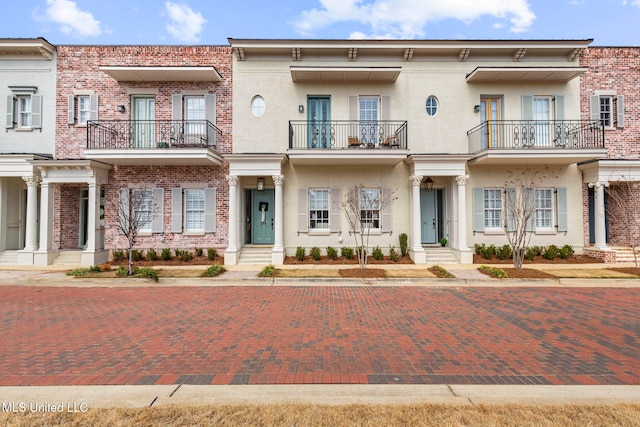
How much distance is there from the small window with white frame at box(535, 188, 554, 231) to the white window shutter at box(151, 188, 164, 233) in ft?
53.3

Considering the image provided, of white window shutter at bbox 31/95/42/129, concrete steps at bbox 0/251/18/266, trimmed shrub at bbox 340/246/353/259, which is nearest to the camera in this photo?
concrete steps at bbox 0/251/18/266

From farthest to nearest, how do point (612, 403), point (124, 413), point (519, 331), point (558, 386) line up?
point (519, 331) < point (558, 386) < point (612, 403) < point (124, 413)

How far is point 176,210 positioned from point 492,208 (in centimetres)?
1380

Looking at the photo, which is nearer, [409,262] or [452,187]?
[409,262]

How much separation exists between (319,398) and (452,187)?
12170 millimetres

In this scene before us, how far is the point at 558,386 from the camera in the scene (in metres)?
3.57

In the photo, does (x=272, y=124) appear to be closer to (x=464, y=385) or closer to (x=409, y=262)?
(x=409, y=262)

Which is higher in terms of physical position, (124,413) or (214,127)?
(214,127)

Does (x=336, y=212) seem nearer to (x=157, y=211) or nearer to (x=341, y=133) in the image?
(x=341, y=133)

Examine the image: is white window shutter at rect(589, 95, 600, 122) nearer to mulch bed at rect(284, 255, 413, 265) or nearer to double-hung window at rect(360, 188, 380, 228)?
double-hung window at rect(360, 188, 380, 228)

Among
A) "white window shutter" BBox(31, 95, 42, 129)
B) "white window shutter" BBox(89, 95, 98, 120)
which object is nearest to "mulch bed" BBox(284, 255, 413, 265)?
"white window shutter" BBox(89, 95, 98, 120)

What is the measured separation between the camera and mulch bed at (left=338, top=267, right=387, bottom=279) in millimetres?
9969

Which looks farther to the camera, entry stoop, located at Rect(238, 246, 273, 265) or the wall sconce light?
the wall sconce light

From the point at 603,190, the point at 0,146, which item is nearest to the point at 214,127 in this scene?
the point at 0,146
